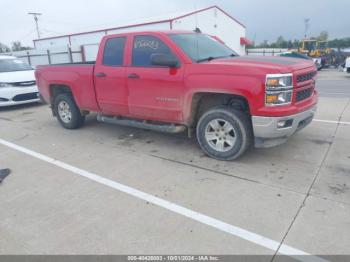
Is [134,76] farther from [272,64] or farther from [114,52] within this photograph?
[272,64]

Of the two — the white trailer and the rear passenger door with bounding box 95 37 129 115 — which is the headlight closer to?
the rear passenger door with bounding box 95 37 129 115

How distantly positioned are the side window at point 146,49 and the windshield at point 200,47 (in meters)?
0.23

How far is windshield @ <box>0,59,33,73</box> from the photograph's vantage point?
1040 centimetres

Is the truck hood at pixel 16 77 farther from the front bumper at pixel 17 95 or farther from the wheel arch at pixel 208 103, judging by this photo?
the wheel arch at pixel 208 103

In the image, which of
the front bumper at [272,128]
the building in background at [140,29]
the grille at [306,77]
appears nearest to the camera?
the front bumper at [272,128]

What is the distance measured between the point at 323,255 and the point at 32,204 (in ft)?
10.5

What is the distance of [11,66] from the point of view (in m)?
10.7

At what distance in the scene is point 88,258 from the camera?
2660mm

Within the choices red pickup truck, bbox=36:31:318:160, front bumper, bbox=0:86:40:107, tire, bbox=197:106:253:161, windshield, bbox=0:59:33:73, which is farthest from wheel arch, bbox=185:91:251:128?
windshield, bbox=0:59:33:73

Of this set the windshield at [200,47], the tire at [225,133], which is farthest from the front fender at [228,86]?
the windshield at [200,47]

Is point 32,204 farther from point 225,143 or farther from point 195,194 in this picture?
point 225,143

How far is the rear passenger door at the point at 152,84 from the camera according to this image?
15.5 feet

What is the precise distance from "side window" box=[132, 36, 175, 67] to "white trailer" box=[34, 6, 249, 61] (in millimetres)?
17842

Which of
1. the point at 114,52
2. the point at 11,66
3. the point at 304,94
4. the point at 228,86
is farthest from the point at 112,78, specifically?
the point at 11,66
